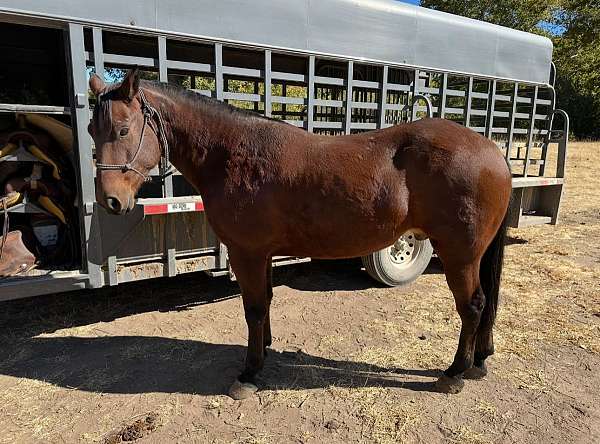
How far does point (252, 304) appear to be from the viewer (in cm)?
287

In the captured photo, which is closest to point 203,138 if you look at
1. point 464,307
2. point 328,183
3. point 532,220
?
point 328,183

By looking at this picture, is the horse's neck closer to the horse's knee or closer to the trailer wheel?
the horse's knee

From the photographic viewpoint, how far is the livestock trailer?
3152 millimetres

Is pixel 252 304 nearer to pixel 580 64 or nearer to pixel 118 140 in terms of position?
pixel 118 140

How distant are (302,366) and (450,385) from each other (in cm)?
108

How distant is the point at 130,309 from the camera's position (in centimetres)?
425

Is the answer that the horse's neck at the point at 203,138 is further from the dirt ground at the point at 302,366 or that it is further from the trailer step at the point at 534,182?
the trailer step at the point at 534,182

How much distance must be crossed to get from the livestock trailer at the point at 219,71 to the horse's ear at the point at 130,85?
0.83 meters

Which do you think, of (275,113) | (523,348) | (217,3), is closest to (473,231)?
(523,348)

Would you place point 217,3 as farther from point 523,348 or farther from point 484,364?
point 523,348

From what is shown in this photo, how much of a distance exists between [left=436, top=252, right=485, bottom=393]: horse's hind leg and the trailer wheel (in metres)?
1.77

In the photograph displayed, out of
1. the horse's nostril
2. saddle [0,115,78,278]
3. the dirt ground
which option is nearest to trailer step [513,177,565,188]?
the dirt ground

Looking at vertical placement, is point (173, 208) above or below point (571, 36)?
below

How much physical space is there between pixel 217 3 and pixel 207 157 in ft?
5.05
